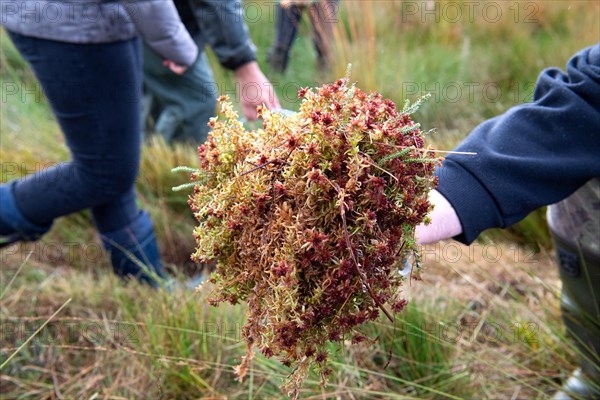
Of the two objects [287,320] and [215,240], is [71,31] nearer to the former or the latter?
[215,240]

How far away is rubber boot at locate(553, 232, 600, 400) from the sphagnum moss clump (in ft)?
2.97

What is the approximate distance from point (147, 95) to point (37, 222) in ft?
6.63

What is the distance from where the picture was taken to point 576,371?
191cm

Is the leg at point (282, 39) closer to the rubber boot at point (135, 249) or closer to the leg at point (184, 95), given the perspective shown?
the leg at point (184, 95)

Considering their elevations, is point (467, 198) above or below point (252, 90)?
above

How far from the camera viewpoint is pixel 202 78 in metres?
3.57

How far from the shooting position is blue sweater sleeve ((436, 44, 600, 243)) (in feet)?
4.42

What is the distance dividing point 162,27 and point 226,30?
2.41 ft

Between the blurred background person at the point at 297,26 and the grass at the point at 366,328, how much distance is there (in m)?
0.14

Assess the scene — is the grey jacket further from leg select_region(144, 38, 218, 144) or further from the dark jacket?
leg select_region(144, 38, 218, 144)

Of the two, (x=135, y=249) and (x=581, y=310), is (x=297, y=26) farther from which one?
(x=581, y=310)

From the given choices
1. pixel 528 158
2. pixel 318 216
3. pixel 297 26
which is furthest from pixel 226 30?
pixel 297 26

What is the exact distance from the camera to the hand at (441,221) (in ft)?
4.19

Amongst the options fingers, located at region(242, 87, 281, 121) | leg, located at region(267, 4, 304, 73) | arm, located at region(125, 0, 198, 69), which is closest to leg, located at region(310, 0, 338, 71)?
leg, located at region(267, 4, 304, 73)
